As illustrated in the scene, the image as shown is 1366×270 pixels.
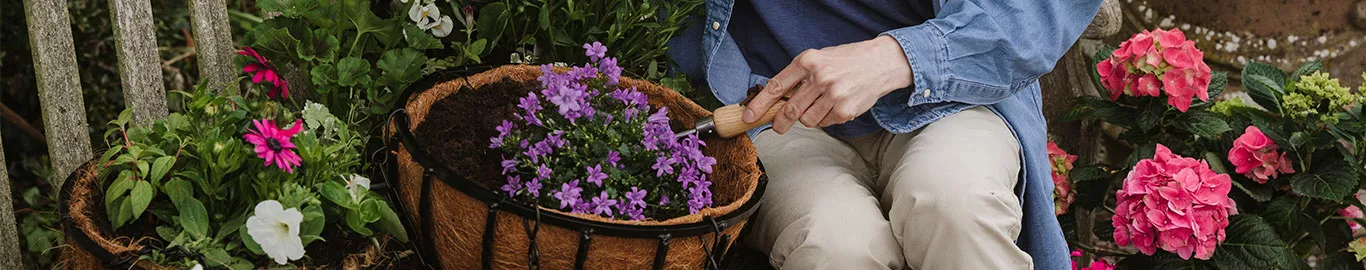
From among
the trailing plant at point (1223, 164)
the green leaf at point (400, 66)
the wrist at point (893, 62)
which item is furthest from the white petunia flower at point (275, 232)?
the trailing plant at point (1223, 164)

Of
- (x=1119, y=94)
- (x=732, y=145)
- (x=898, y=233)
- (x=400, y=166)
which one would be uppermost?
(x=400, y=166)

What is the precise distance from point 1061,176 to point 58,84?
6.29 feet

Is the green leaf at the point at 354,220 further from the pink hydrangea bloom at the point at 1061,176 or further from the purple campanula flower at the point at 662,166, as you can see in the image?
the pink hydrangea bloom at the point at 1061,176

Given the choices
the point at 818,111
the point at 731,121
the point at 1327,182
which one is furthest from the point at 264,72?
the point at 1327,182

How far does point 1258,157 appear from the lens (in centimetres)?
239

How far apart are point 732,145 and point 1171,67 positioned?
44.9 inches

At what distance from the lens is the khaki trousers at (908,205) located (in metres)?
1.61

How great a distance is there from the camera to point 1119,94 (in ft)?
8.09

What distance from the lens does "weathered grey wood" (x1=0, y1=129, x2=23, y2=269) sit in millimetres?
1625

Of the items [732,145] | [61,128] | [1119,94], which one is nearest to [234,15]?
[61,128]

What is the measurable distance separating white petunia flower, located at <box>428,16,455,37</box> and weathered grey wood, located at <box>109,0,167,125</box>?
41 centimetres

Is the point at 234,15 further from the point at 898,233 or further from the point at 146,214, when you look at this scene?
the point at 898,233

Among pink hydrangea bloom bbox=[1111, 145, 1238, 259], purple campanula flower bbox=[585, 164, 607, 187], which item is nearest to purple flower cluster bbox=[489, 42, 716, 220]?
purple campanula flower bbox=[585, 164, 607, 187]

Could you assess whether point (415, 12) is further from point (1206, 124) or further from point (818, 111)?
point (1206, 124)
